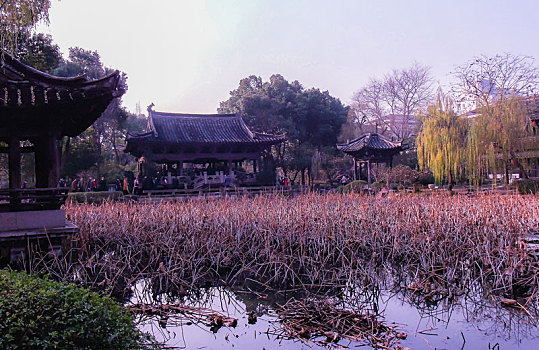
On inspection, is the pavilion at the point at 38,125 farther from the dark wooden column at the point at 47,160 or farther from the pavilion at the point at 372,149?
the pavilion at the point at 372,149

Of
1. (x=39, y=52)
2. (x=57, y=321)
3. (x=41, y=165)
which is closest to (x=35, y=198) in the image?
(x=41, y=165)

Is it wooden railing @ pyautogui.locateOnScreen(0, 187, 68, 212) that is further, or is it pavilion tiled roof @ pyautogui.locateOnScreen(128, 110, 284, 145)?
pavilion tiled roof @ pyautogui.locateOnScreen(128, 110, 284, 145)

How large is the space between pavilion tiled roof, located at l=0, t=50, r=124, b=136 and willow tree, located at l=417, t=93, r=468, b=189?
14.4 metres

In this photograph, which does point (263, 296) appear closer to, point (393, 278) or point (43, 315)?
point (393, 278)

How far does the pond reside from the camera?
14.5 ft

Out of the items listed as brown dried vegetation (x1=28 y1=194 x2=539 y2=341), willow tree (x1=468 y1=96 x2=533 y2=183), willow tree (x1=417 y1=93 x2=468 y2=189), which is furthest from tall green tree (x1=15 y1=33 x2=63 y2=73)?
willow tree (x1=468 y1=96 x2=533 y2=183)

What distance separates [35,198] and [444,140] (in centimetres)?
1546

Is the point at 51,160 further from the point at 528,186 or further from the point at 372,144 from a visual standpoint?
the point at 372,144

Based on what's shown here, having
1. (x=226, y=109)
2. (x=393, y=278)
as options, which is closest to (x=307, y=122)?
(x=226, y=109)

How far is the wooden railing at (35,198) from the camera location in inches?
250

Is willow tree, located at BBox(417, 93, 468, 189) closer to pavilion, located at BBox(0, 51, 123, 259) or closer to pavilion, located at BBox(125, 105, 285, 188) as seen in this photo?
pavilion, located at BBox(125, 105, 285, 188)

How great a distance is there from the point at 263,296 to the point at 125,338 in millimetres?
3082

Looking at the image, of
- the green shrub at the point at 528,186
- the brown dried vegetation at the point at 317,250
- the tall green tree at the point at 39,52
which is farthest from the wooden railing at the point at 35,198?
the green shrub at the point at 528,186

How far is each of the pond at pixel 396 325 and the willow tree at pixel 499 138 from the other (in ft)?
40.4
